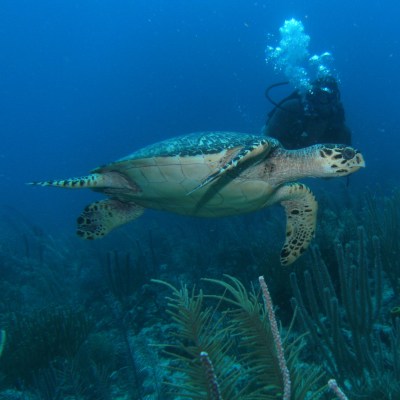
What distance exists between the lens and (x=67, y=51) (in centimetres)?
9681

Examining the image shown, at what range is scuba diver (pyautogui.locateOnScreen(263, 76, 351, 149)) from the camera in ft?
22.6

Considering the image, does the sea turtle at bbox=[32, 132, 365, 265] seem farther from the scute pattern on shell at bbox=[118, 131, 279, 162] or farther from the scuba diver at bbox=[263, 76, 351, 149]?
the scuba diver at bbox=[263, 76, 351, 149]

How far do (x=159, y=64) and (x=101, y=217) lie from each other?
320ft

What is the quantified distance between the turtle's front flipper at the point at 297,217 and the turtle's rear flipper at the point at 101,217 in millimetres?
2418

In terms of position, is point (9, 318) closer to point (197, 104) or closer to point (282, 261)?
point (282, 261)

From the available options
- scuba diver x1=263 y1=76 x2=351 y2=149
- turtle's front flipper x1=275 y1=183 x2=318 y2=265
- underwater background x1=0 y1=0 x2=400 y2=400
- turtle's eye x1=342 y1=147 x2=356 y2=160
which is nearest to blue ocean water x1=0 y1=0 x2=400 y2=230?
underwater background x1=0 y1=0 x2=400 y2=400

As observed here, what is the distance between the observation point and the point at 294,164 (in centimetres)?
404

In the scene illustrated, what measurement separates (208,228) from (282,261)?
7876 millimetres

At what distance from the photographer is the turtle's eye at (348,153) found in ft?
11.9

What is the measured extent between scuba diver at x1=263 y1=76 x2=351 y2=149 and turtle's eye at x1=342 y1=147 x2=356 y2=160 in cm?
355

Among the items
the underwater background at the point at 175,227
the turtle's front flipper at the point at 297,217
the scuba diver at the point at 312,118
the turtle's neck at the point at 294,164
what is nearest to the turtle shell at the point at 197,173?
the turtle's neck at the point at 294,164

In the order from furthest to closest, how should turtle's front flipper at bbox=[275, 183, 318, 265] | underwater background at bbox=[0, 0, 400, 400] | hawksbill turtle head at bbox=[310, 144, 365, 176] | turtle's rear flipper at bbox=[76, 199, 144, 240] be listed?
turtle's rear flipper at bbox=[76, 199, 144, 240]
turtle's front flipper at bbox=[275, 183, 318, 265]
hawksbill turtle head at bbox=[310, 144, 365, 176]
underwater background at bbox=[0, 0, 400, 400]

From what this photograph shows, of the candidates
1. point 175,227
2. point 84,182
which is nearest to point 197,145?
point 84,182

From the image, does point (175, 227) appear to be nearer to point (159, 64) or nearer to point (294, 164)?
point (294, 164)
